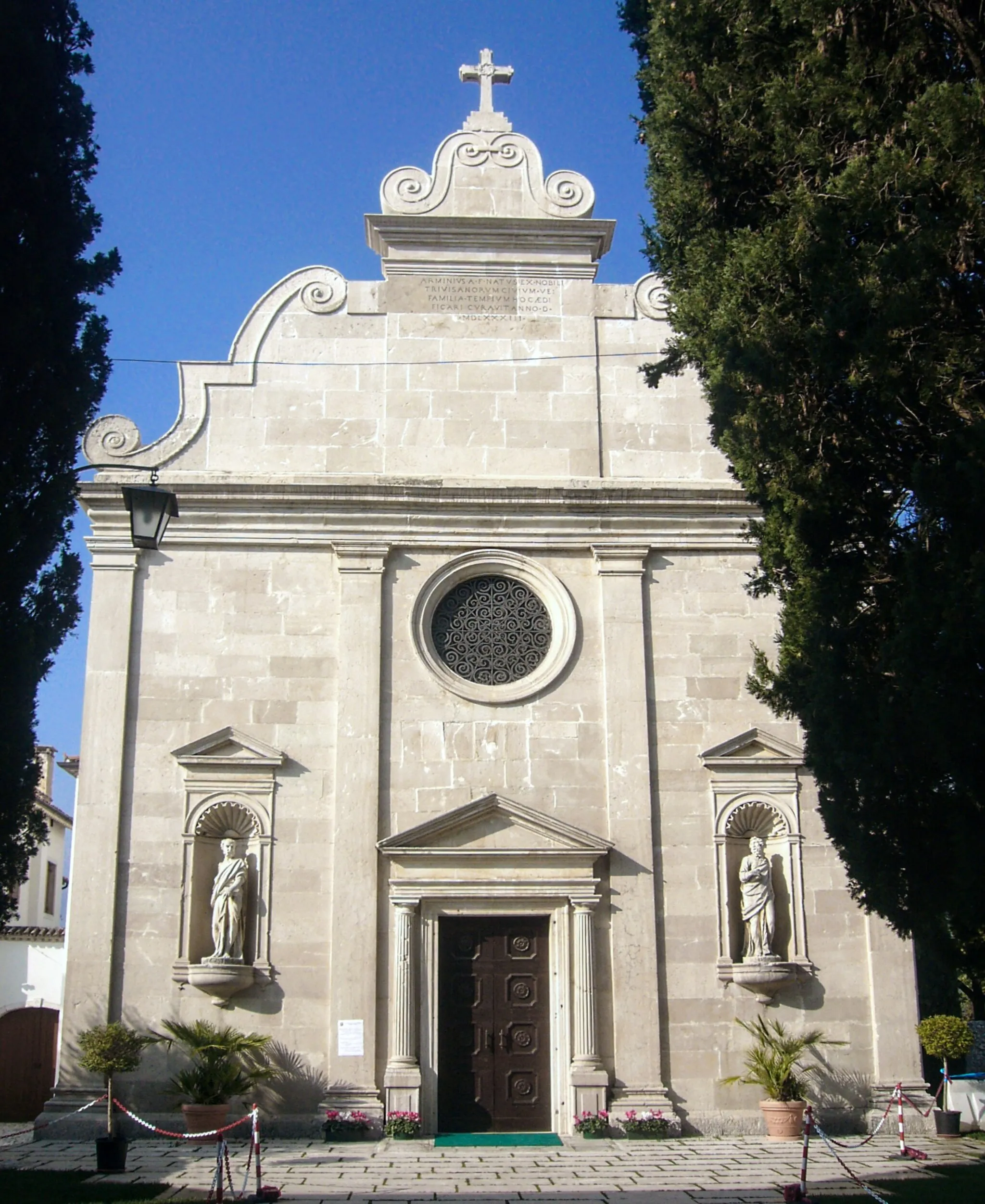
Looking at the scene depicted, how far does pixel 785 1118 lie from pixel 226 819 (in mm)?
6989

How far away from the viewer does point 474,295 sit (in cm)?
1770

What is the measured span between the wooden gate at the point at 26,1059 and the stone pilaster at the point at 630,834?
961 cm

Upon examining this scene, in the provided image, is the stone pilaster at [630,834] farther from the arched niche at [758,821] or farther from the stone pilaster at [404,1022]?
the stone pilaster at [404,1022]

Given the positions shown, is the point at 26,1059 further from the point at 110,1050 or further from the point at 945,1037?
the point at 945,1037

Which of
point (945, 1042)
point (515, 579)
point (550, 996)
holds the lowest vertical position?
point (945, 1042)

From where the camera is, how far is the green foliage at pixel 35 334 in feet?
39.5

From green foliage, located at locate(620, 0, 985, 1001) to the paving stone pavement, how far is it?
3.19 meters

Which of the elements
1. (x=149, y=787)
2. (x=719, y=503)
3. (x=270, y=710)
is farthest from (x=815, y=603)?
(x=149, y=787)

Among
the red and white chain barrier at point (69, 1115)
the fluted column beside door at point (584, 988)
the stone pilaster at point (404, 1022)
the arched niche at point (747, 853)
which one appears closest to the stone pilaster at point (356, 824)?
the stone pilaster at point (404, 1022)

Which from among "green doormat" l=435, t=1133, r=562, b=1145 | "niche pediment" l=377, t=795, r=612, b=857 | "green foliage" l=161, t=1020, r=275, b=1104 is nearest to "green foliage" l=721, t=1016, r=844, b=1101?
"green doormat" l=435, t=1133, r=562, b=1145

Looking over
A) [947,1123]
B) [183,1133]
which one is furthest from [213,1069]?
[947,1123]

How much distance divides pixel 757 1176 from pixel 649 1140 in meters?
2.42

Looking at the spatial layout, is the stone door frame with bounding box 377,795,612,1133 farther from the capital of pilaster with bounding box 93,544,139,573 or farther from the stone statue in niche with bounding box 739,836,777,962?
the capital of pilaster with bounding box 93,544,139,573

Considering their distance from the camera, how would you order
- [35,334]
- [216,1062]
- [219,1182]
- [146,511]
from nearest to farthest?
[219,1182] → [146,511] → [35,334] → [216,1062]
